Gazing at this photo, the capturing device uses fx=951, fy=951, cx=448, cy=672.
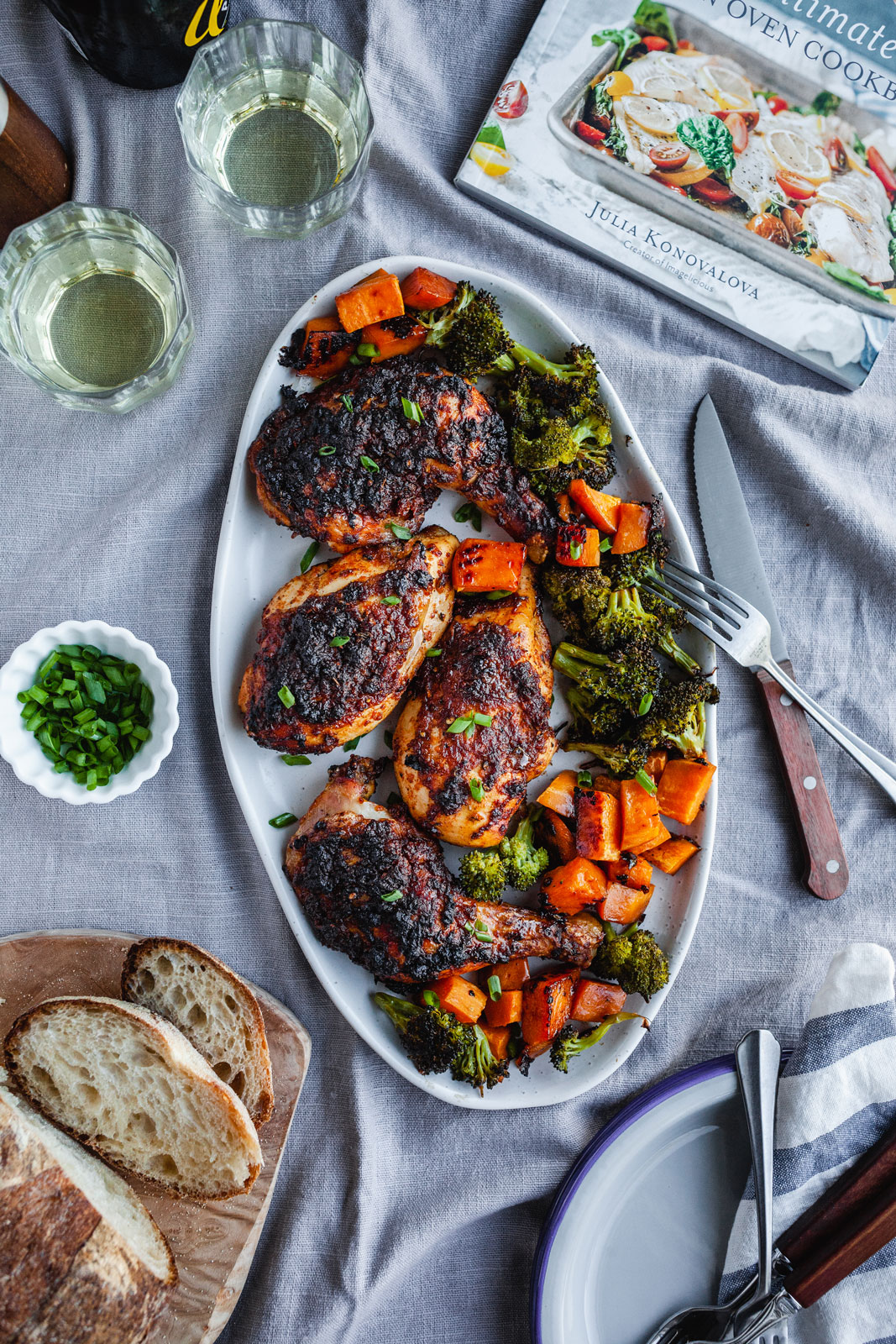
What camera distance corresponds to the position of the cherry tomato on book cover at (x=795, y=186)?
12.0 ft

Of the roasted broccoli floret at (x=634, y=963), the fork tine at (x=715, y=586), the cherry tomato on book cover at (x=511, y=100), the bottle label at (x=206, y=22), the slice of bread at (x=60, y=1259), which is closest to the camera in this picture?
the slice of bread at (x=60, y=1259)

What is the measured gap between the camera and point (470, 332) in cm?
339

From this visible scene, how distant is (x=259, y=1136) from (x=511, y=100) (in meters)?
3.98

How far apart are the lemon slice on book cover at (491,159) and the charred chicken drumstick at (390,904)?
2.31m

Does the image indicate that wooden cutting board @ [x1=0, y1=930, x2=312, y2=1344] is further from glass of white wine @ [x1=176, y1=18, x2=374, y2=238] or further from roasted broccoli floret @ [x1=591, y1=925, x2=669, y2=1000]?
glass of white wine @ [x1=176, y1=18, x2=374, y2=238]

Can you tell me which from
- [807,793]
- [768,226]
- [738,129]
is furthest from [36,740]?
[738,129]

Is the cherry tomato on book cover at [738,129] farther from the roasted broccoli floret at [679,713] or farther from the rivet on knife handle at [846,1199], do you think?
the rivet on knife handle at [846,1199]

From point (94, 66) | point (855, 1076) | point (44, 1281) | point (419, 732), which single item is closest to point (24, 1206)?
point (44, 1281)

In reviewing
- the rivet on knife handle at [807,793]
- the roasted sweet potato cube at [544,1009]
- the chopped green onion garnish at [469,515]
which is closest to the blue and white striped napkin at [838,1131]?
the rivet on knife handle at [807,793]

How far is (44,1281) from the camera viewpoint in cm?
305

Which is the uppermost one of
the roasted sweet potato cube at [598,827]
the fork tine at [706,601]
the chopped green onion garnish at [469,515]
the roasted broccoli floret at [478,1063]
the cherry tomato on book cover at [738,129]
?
the cherry tomato on book cover at [738,129]

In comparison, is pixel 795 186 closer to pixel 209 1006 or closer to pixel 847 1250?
pixel 209 1006

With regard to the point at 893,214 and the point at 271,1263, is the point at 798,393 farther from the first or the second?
the point at 271,1263

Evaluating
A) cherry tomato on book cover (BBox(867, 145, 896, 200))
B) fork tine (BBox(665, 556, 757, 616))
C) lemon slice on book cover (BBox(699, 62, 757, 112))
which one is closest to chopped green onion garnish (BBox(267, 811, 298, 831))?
fork tine (BBox(665, 556, 757, 616))
